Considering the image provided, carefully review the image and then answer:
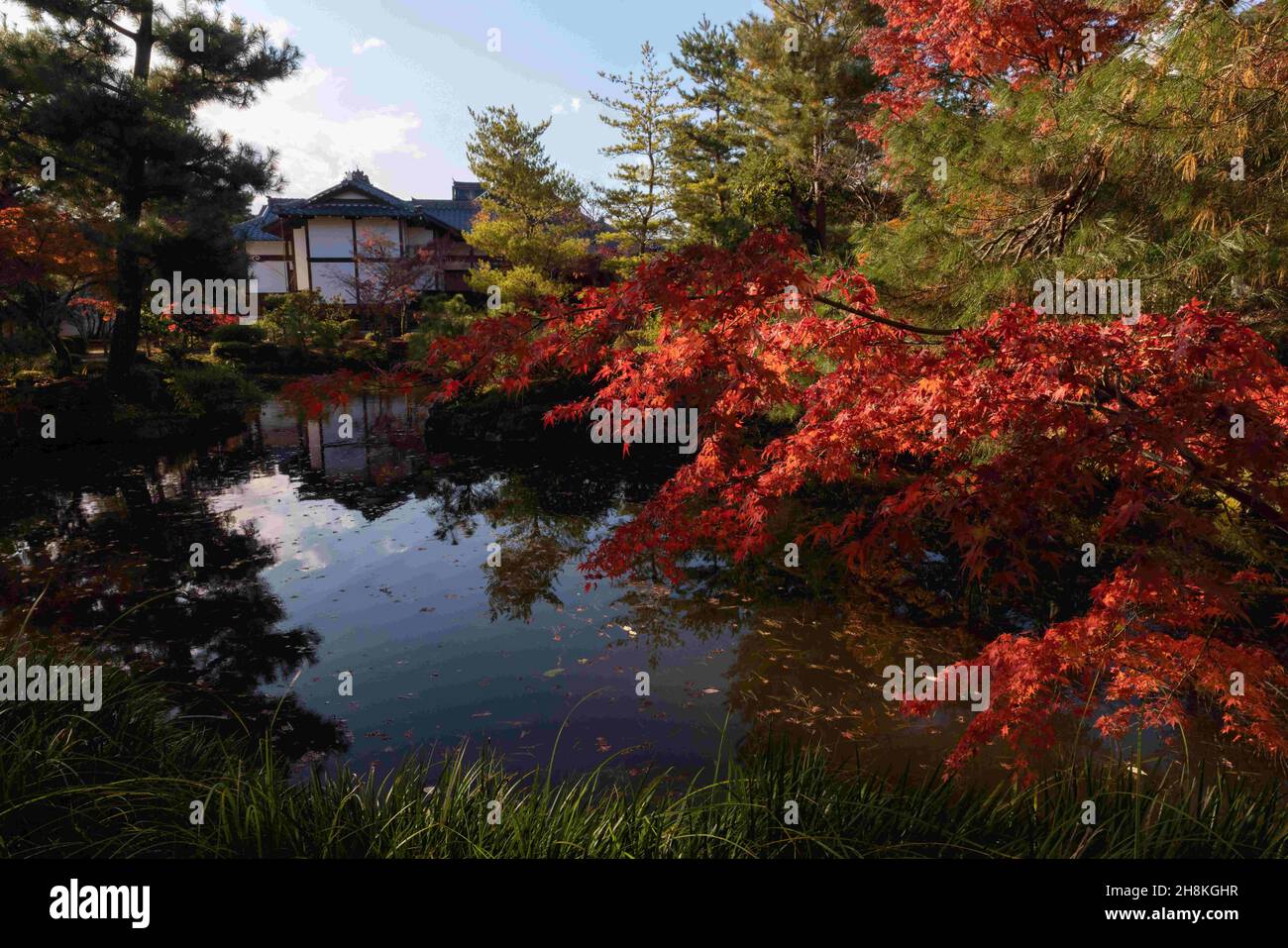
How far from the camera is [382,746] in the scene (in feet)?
17.7

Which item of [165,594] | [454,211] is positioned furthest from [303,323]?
[165,594]

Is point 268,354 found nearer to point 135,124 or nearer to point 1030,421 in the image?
point 135,124

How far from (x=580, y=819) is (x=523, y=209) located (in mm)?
22420

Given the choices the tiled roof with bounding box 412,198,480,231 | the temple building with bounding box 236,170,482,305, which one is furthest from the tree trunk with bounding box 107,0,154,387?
the tiled roof with bounding box 412,198,480,231

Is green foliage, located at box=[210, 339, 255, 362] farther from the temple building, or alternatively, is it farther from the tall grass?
the tall grass

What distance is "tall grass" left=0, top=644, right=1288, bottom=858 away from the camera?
128 inches

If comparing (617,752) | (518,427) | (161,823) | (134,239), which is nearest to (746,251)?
(617,752)

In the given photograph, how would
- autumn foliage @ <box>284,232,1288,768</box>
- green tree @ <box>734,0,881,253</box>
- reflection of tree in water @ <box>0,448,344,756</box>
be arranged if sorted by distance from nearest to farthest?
1. autumn foliage @ <box>284,232,1288,768</box>
2. reflection of tree in water @ <box>0,448,344,756</box>
3. green tree @ <box>734,0,881,253</box>

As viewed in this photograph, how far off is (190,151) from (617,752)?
16.6 meters

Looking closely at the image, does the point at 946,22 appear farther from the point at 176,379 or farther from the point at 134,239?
the point at 176,379

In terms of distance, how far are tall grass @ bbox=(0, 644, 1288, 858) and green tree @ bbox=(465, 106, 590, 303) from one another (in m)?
19.1

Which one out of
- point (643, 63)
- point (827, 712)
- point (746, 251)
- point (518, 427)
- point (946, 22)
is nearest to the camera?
point (746, 251)

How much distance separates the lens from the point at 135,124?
1459cm
